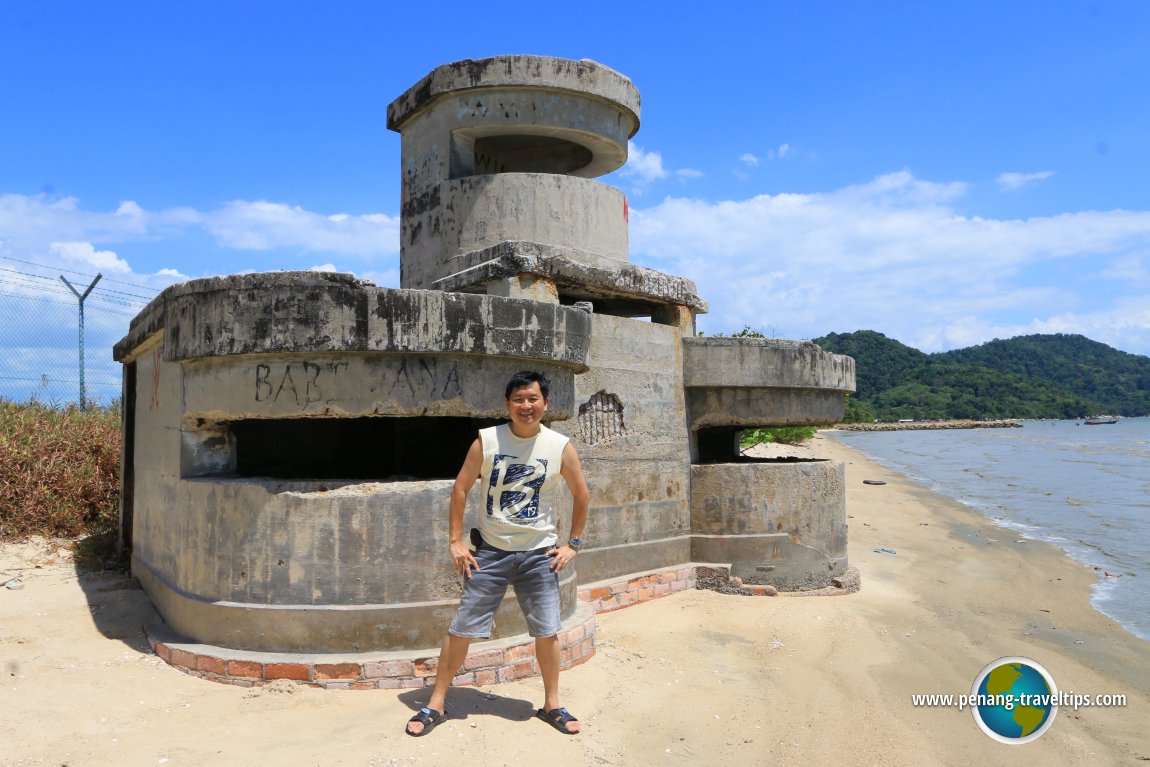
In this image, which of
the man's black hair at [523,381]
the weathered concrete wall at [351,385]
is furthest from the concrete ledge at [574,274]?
the man's black hair at [523,381]

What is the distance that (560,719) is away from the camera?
11.8 feet

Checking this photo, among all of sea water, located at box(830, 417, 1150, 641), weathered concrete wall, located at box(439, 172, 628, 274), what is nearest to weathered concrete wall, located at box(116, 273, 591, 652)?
weathered concrete wall, located at box(439, 172, 628, 274)

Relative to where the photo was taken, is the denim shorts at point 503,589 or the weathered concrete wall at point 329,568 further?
the weathered concrete wall at point 329,568

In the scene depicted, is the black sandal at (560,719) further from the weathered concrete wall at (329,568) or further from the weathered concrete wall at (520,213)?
the weathered concrete wall at (520,213)

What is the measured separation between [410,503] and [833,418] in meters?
5.25

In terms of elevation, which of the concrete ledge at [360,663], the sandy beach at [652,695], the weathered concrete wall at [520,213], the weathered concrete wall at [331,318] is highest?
the weathered concrete wall at [520,213]

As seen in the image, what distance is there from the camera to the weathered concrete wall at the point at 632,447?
638 cm

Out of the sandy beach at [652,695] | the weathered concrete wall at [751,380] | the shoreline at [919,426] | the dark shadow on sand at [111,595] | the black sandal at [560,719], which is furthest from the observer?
the shoreline at [919,426]

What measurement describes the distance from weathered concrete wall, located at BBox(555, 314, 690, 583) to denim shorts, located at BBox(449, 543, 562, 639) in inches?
100

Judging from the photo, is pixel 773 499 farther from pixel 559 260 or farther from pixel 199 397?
pixel 199 397

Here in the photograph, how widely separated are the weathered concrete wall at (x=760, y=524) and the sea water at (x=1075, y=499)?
3.17m

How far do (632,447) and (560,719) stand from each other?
131 inches

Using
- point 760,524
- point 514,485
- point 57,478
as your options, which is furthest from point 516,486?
point 57,478

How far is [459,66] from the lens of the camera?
727 centimetres
